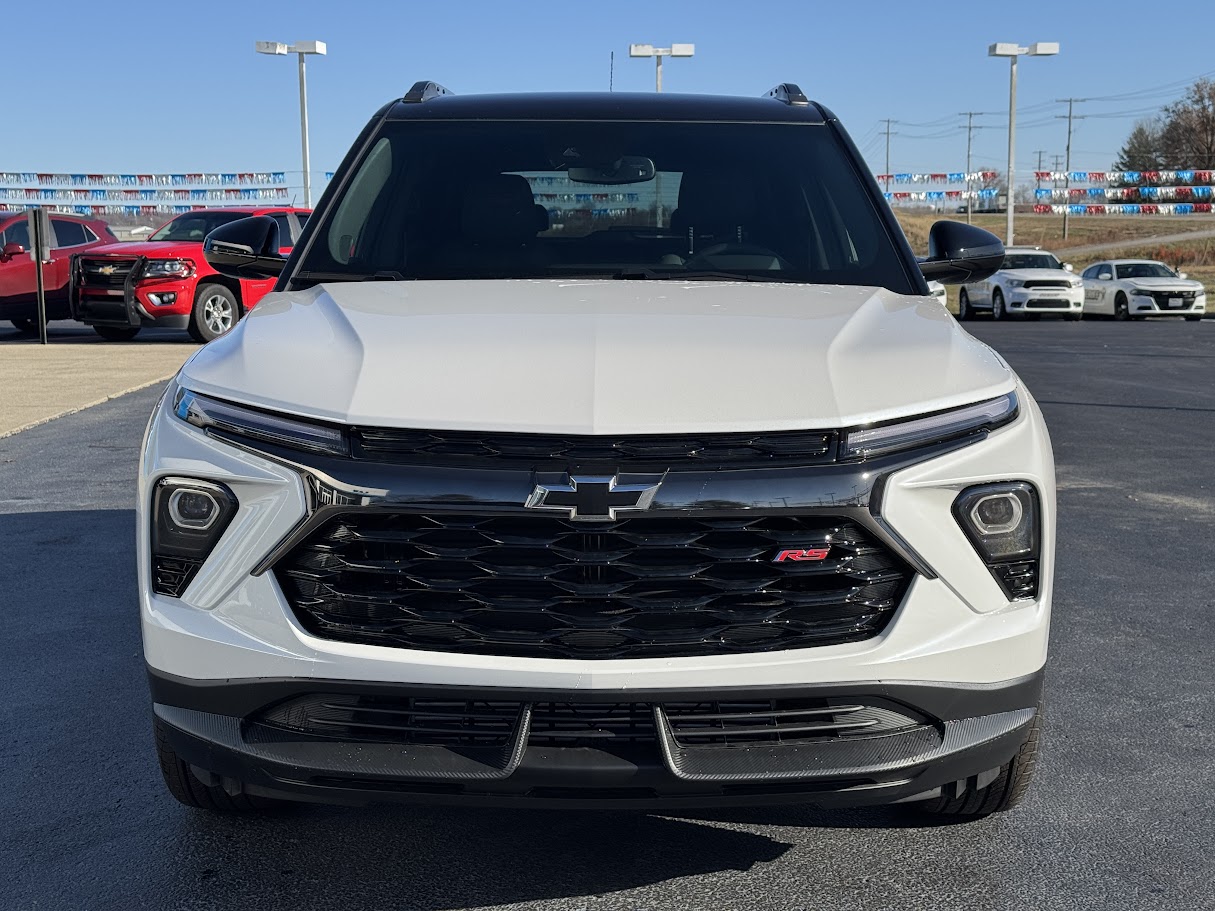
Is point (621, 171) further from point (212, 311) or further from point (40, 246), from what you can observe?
point (40, 246)

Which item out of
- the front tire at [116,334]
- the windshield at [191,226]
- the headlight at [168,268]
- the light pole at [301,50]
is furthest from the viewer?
the light pole at [301,50]

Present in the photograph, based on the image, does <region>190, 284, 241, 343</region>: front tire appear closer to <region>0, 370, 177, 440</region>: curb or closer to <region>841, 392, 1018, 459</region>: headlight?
<region>0, 370, 177, 440</region>: curb

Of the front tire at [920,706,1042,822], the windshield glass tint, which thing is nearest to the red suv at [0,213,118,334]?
the windshield glass tint

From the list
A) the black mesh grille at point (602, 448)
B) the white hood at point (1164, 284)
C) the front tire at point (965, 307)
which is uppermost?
the black mesh grille at point (602, 448)

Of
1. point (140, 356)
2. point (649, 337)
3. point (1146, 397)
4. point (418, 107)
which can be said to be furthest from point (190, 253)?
point (649, 337)

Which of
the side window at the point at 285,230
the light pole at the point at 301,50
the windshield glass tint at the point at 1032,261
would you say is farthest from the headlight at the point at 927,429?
the light pole at the point at 301,50

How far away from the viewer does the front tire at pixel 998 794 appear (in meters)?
2.94

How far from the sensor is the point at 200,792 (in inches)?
118

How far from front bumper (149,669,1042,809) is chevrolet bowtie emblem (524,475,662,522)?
1.08ft

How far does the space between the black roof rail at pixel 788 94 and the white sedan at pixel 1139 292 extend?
24743 mm

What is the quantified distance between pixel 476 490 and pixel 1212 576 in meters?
4.39

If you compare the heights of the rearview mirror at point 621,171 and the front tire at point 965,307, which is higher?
the rearview mirror at point 621,171

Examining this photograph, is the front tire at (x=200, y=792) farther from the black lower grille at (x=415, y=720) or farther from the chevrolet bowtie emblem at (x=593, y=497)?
the chevrolet bowtie emblem at (x=593, y=497)

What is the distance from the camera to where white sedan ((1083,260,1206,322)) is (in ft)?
89.2
